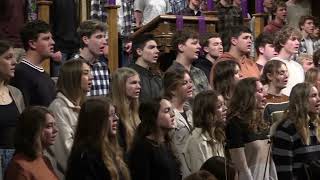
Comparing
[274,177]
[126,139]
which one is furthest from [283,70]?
[126,139]

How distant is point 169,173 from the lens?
15.3 ft

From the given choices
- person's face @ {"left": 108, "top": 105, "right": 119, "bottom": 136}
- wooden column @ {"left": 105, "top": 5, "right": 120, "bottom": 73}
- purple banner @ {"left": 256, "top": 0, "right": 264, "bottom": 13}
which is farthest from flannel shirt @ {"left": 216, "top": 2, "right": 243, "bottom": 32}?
person's face @ {"left": 108, "top": 105, "right": 119, "bottom": 136}

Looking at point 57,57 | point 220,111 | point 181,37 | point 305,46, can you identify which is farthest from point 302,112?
point 305,46

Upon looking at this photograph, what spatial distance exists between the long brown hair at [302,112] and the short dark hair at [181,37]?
156 cm

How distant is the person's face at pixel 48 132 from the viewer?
4.36 metres

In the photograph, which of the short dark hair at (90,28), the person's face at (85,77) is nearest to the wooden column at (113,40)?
the short dark hair at (90,28)

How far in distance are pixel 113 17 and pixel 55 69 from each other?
0.72 m

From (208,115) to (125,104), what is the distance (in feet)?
1.76

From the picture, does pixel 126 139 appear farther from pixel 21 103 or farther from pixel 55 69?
pixel 55 69

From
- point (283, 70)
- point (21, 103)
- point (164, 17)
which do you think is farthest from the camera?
point (164, 17)

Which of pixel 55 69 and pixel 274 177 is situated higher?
pixel 55 69

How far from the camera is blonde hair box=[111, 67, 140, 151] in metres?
5.15

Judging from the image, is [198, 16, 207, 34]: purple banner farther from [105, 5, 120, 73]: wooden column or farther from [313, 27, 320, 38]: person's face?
[313, 27, 320, 38]: person's face

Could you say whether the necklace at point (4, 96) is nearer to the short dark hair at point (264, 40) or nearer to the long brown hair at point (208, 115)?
the long brown hair at point (208, 115)
